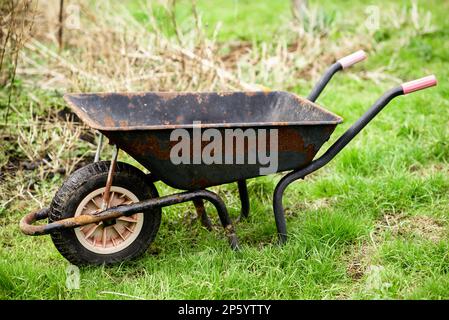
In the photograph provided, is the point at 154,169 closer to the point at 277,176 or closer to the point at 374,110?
the point at 374,110

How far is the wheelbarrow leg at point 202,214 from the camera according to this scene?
3291 mm

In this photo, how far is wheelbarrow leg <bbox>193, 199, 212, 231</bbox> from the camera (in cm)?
329

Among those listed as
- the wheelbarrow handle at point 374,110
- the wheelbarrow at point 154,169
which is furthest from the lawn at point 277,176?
the wheelbarrow handle at point 374,110

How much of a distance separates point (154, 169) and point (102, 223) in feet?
1.43

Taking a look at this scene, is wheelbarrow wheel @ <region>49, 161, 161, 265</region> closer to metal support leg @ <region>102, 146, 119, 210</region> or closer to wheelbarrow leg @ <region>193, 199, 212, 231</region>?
metal support leg @ <region>102, 146, 119, 210</region>

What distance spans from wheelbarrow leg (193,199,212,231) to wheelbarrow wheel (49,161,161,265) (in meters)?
0.36

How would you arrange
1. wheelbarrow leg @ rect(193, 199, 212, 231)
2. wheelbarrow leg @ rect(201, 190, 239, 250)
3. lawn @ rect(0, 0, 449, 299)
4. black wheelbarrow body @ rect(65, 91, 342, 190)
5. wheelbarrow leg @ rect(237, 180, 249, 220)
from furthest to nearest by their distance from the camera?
wheelbarrow leg @ rect(237, 180, 249, 220) → wheelbarrow leg @ rect(193, 199, 212, 231) → wheelbarrow leg @ rect(201, 190, 239, 250) → lawn @ rect(0, 0, 449, 299) → black wheelbarrow body @ rect(65, 91, 342, 190)

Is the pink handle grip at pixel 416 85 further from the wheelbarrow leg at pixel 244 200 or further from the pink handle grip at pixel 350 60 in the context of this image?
the wheelbarrow leg at pixel 244 200

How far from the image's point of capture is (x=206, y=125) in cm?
264

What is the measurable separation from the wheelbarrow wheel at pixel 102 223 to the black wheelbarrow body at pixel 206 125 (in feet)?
0.53

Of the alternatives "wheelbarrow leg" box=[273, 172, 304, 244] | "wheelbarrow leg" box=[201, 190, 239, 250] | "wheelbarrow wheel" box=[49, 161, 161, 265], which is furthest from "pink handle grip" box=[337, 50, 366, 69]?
"wheelbarrow wheel" box=[49, 161, 161, 265]
